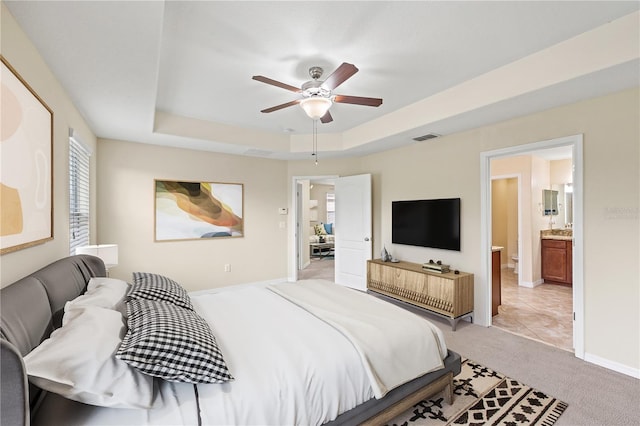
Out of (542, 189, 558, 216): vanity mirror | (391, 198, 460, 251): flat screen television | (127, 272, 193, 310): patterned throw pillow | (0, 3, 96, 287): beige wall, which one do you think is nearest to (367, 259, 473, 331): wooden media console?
(391, 198, 460, 251): flat screen television

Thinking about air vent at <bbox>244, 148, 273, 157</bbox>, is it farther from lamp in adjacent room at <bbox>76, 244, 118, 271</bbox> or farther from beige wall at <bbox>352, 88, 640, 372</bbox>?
beige wall at <bbox>352, 88, 640, 372</bbox>

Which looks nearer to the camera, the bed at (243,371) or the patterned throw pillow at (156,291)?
the bed at (243,371)

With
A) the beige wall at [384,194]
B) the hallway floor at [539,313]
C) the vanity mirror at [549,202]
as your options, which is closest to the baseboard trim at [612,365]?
the beige wall at [384,194]

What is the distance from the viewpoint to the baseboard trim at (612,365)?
2383mm

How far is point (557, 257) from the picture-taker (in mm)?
5172

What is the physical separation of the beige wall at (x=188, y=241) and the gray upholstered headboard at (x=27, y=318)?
211cm

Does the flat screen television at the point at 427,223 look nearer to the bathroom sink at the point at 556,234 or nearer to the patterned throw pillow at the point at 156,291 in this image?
the bathroom sink at the point at 556,234

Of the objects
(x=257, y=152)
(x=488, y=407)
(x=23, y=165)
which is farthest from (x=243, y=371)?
(x=257, y=152)

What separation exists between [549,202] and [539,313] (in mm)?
2753

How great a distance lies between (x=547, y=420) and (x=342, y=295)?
1.57 metres

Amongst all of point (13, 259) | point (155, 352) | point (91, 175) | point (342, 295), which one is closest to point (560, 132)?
point (342, 295)

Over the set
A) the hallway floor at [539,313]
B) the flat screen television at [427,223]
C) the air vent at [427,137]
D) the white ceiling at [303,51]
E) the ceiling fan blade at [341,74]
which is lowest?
the hallway floor at [539,313]

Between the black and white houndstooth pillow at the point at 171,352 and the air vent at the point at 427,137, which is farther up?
the air vent at the point at 427,137

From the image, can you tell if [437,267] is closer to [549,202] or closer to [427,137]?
[427,137]
